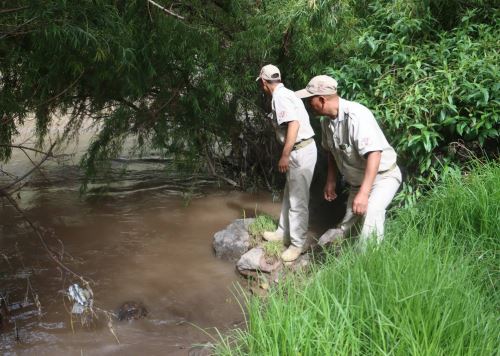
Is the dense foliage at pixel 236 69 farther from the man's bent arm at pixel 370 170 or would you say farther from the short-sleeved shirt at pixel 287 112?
the man's bent arm at pixel 370 170

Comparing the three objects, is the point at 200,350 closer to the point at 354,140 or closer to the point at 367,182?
the point at 367,182

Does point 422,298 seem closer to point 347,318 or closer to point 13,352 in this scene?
point 347,318

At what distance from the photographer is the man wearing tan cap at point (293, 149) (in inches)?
174

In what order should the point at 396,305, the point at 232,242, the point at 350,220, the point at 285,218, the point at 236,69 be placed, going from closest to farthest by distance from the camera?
the point at 396,305 < the point at 350,220 < the point at 285,218 < the point at 232,242 < the point at 236,69

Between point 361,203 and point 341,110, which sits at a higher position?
point 341,110

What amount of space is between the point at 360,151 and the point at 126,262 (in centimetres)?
269

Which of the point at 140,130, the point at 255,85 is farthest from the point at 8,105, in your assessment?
the point at 255,85

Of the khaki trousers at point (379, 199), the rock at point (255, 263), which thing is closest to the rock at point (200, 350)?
the rock at point (255, 263)

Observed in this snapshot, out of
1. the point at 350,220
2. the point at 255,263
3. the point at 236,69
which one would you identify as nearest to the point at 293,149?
the point at 350,220

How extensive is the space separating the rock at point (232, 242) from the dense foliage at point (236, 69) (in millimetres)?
1622

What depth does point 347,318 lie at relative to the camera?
7.78ft

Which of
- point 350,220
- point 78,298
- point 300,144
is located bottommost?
point 78,298

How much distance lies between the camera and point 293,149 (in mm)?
4629

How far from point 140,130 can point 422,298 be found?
4.78 m
